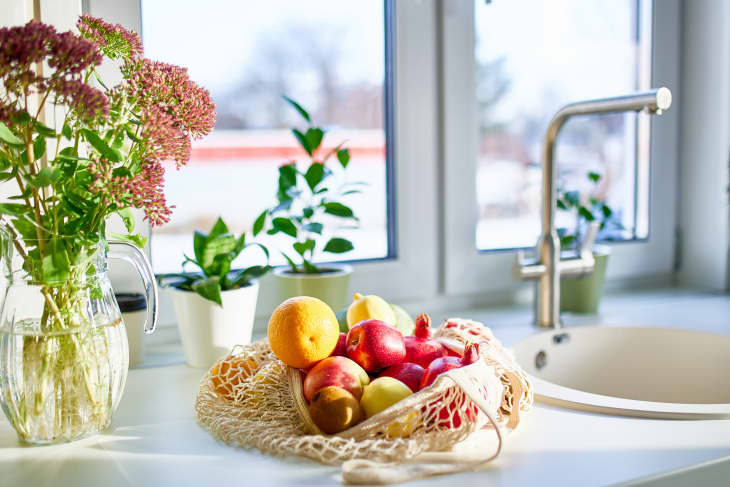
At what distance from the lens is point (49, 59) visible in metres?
0.69

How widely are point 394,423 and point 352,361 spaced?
4.0 inches

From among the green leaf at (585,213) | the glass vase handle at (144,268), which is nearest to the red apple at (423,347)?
the glass vase handle at (144,268)

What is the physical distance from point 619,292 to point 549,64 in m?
0.58

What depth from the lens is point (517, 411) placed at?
0.82 m

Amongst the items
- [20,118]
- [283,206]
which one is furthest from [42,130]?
[283,206]

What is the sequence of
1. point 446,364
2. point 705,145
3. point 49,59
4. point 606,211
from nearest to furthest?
point 49,59, point 446,364, point 606,211, point 705,145

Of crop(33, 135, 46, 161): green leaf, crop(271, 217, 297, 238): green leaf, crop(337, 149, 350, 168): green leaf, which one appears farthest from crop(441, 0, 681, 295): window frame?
crop(33, 135, 46, 161): green leaf

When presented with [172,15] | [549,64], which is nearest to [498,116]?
[549,64]

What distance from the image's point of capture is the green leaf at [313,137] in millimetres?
1265

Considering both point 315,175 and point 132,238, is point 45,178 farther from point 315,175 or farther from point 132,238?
point 315,175

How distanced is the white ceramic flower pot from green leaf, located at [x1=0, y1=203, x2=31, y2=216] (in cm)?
36

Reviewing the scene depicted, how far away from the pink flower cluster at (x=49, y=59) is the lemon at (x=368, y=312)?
42 centimetres

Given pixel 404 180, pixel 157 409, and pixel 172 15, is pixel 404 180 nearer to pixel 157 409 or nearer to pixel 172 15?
pixel 172 15

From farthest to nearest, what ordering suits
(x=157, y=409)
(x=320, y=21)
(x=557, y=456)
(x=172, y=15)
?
(x=320, y=21)
(x=172, y=15)
(x=157, y=409)
(x=557, y=456)
